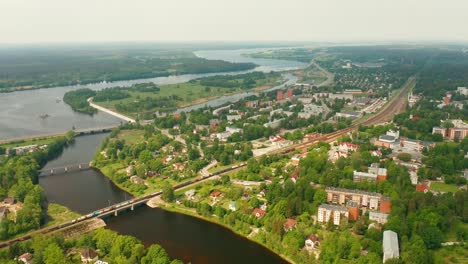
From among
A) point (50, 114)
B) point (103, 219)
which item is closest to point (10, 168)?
point (103, 219)

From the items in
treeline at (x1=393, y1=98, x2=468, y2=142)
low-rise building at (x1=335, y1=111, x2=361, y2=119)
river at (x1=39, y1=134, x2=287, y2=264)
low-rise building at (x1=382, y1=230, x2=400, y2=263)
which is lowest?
river at (x1=39, y1=134, x2=287, y2=264)

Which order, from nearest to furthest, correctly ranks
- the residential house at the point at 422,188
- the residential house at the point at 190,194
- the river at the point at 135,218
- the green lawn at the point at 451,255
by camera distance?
the green lawn at the point at 451,255, the river at the point at 135,218, the residential house at the point at 422,188, the residential house at the point at 190,194

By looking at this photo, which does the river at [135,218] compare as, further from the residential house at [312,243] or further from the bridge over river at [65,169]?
the residential house at [312,243]

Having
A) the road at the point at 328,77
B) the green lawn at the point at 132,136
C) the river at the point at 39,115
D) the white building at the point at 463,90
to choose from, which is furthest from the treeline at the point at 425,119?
the river at the point at 39,115

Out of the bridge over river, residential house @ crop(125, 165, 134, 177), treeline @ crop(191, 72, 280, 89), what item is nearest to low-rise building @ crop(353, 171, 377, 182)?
residential house @ crop(125, 165, 134, 177)

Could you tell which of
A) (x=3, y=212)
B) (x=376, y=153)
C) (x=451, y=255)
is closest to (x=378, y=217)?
(x=451, y=255)

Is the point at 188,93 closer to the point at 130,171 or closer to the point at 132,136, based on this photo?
the point at 132,136

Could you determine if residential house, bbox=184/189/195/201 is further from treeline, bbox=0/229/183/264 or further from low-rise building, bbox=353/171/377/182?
low-rise building, bbox=353/171/377/182
